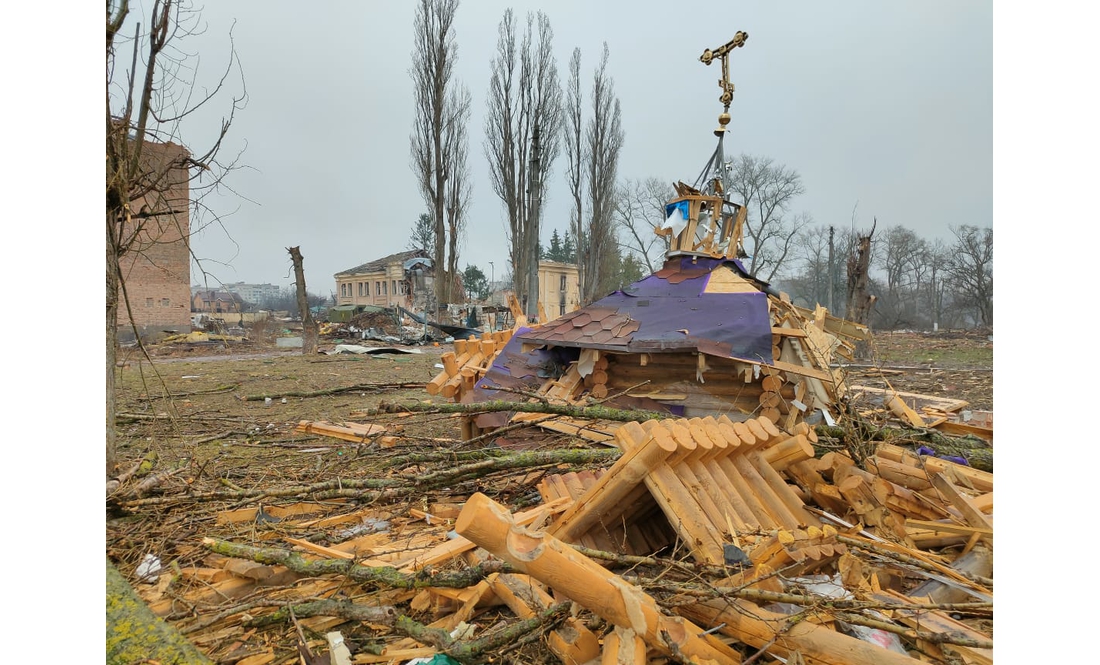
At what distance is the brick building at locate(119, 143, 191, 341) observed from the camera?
3961 millimetres

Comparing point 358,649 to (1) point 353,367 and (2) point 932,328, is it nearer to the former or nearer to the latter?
(1) point 353,367

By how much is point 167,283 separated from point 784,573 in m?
31.9

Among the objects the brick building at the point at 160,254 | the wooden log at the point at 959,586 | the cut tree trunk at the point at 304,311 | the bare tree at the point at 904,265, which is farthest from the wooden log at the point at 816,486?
the bare tree at the point at 904,265

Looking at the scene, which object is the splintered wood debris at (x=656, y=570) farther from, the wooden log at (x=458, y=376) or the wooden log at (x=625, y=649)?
the wooden log at (x=458, y=376)

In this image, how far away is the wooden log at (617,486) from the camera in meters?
2.54

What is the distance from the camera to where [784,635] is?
2.00m

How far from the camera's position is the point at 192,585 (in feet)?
9.34

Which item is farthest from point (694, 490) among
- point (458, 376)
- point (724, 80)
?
point (724, 80)

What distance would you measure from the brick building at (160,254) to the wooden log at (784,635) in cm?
406

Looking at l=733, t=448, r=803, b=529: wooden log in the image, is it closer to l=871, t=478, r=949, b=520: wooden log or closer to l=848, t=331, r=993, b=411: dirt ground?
l=871, t=478, r=949, b=520: wooden log

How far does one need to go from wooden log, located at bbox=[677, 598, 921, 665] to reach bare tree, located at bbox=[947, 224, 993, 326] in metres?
25.1

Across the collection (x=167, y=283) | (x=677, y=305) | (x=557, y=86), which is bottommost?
(x=677, y=305)
